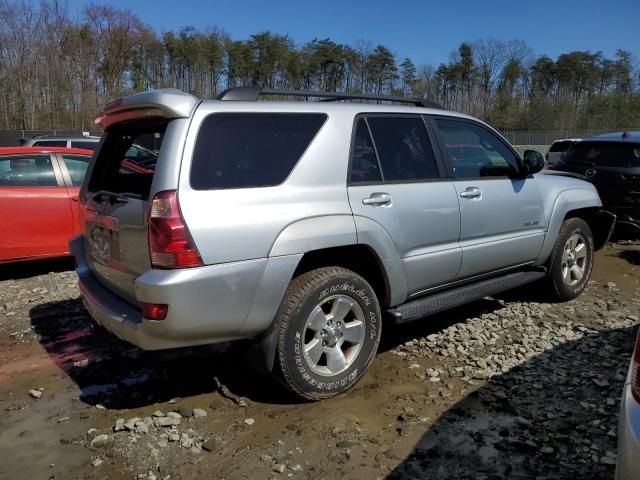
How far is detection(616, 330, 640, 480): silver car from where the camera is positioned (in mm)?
1798

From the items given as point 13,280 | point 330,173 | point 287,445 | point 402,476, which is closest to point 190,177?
point 330,173

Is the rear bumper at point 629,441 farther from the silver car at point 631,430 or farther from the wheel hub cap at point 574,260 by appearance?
the wheel hub cap at point 574,260

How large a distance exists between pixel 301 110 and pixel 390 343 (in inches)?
83.4

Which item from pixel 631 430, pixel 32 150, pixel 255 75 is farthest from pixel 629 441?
pixel 255 75

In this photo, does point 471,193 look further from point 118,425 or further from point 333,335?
point 118,425

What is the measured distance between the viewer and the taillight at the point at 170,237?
2.84m

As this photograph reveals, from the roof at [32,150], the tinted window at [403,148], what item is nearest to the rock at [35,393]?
the tinted window at [403,148]

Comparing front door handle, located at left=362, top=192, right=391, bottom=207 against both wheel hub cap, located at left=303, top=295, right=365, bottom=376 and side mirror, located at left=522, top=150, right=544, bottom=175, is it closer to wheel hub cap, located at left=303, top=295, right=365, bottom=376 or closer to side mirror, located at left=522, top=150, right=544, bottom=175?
wheel hub cap, located at left=303, top=295, right=365, bottom=376

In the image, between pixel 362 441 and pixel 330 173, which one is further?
pixel 330 173

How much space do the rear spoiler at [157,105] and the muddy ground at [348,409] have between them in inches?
54.7

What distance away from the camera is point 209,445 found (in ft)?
10.0

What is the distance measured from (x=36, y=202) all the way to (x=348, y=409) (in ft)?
15.8

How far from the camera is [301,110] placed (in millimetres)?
3502

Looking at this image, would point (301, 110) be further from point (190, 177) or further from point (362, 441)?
point (362, 441)
